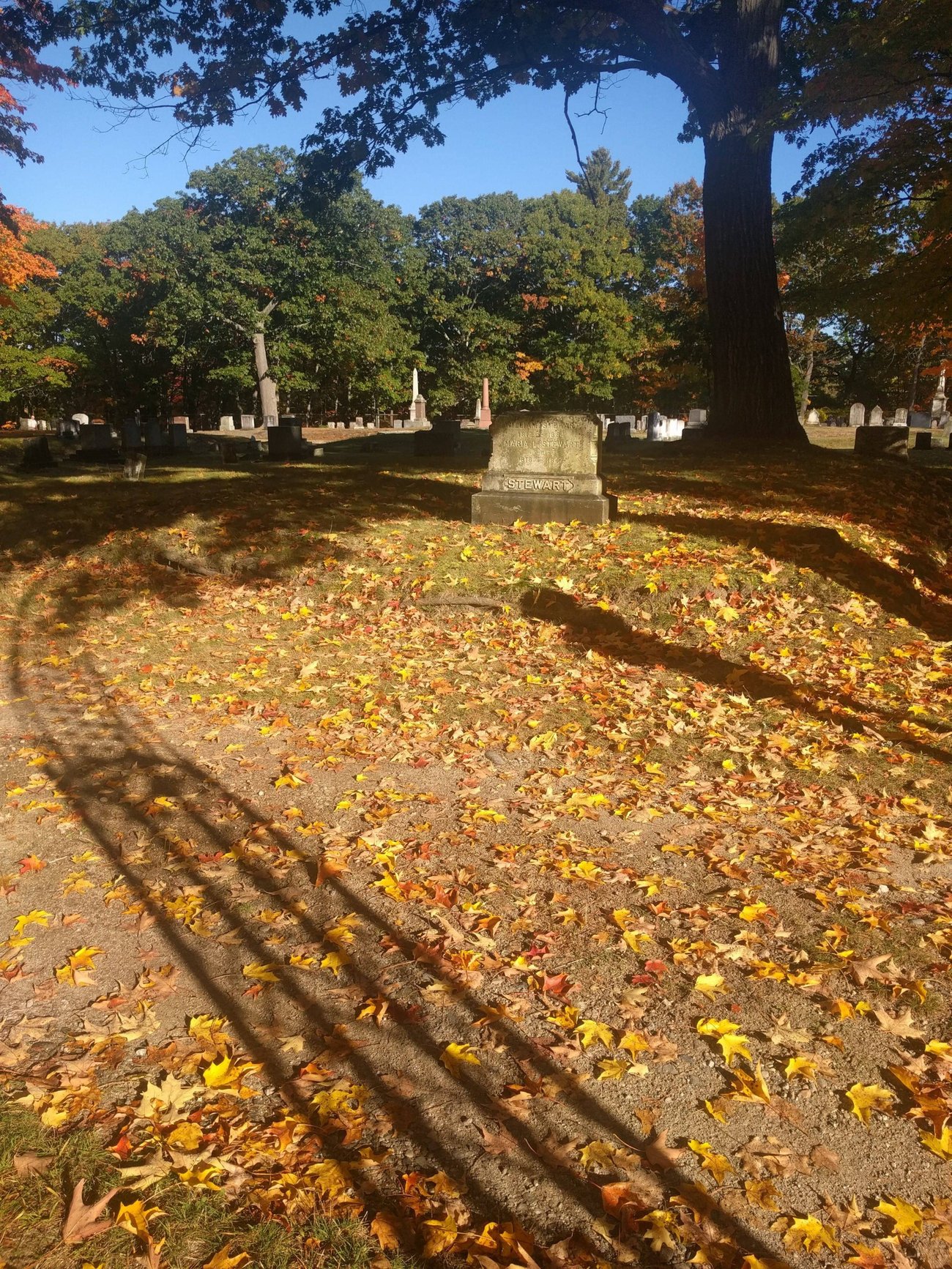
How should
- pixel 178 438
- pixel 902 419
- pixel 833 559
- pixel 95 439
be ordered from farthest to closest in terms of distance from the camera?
pixel 902 419 < pixel 178 438 < pixel 95 439 < pixel 833 559

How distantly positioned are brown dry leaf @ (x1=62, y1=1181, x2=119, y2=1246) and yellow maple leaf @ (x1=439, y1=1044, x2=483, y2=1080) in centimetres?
111

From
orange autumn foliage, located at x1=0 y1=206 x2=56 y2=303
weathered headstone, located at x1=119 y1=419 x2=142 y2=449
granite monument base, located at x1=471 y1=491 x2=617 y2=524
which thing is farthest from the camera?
orange autumn foliage, located at x1=0 y1=206 x2=56 y2=303

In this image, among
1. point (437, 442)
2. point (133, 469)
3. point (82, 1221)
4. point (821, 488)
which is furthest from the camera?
point (437, 442)

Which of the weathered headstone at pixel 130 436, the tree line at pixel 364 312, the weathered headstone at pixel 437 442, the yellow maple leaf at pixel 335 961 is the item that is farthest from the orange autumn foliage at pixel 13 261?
the yellow maple leaf at pixel 335 961

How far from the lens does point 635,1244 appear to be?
2285 mm

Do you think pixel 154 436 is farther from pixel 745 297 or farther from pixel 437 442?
pixel 745 297

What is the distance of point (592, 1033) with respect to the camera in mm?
3084

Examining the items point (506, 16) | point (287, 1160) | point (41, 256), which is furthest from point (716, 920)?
point (41, 256)

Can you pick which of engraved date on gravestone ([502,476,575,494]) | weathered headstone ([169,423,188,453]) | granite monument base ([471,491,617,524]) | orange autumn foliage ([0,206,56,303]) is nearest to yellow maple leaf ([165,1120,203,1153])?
granite monument base ([471,491,617,524])

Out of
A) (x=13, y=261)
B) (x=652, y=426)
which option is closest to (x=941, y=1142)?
(x=652, y=426)

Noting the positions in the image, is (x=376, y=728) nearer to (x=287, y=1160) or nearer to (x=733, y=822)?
(x=733, y=822)

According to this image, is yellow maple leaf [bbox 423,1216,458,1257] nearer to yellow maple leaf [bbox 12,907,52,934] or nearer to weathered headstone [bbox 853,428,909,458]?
yellow maple leaf [bbox 12,907,52,934]

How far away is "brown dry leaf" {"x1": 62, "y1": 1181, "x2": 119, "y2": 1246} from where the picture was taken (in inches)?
89.8

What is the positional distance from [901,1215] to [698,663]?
4.85 meters
